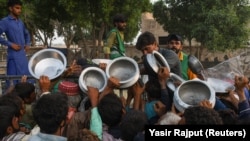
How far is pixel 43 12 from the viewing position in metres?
19.2

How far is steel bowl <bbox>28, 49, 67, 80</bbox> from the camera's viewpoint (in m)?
4.18

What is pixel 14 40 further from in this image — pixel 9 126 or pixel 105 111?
pixel 105 111

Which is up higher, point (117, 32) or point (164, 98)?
point (117, 32)

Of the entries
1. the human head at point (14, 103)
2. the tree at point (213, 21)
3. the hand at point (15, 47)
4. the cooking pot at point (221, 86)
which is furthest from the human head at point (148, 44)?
the tree at point (213, 21)

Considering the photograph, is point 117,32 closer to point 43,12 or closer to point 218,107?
point 218,107

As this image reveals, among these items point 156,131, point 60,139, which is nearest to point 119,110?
point 156,131

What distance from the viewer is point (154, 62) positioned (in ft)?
11.8

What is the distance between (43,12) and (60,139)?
17.5 metres

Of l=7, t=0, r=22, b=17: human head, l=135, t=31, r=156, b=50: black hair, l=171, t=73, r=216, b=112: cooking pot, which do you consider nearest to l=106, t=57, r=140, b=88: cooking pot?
l=135, t=31, r=156, b=50: black hair

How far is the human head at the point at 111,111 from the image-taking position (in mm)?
2932

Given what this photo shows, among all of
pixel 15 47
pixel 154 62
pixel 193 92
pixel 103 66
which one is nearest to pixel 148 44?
pixel 154 62

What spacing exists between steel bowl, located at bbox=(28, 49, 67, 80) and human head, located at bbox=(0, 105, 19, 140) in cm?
121

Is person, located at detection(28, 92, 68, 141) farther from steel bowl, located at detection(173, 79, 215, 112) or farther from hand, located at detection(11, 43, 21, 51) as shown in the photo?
hand, located at detection(11, 43, 21, 51)

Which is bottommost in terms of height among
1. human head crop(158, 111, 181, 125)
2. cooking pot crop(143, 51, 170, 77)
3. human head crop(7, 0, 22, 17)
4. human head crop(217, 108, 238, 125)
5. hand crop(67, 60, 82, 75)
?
human head crop(158, 111, 181, 125)
